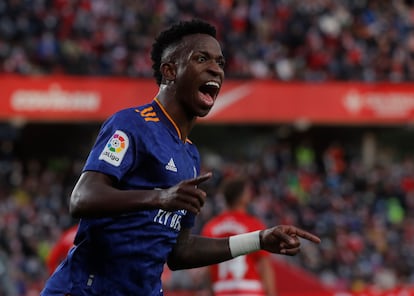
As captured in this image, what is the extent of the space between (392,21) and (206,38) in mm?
22664

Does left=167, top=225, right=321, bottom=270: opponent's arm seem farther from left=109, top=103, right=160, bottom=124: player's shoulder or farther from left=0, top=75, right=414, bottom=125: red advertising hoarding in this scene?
left=0, top=75, right=414, bottom=125: red advertising hoarding

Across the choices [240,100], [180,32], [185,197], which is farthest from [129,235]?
[240,100]

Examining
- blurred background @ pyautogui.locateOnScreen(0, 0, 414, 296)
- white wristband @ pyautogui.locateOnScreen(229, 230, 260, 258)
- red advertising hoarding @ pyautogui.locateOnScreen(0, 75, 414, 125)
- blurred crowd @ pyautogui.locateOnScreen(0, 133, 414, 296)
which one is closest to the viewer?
white wristband @ pyautogui.locateOnScreen(229, 230, 260, 258)

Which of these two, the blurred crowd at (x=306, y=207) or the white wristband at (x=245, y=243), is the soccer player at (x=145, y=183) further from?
the blurred crowd at (x=306, y=207)

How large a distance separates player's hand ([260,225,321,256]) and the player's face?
654 millimetres

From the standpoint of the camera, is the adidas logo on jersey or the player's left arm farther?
the player's left arm

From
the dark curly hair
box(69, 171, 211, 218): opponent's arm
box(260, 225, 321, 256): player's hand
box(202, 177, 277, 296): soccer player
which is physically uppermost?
the dark curly hair

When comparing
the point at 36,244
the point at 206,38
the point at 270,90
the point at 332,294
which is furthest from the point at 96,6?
the point at 206,38

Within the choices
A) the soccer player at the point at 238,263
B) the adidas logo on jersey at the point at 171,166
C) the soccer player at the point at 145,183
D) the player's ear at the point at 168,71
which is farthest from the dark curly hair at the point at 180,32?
the soccer player at the point at 238,263

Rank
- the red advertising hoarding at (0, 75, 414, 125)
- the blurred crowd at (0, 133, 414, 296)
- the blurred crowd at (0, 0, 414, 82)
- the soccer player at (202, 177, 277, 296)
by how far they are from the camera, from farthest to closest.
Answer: the red advertising hoarding at (0, 75, 414, 125), the blurred crowd at (0, 0, 414, 82), the blurred crowd at (0, 133, 414, 296), the soccer player at (202, 177, 277, 296)

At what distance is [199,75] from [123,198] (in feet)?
2.71

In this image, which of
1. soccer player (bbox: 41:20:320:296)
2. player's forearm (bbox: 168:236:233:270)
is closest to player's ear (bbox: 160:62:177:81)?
soccer player (bbox: 41:20:320:296)

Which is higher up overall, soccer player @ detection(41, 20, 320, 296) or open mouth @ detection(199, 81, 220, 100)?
open mouth @ detection(199, 81, 220, 100)

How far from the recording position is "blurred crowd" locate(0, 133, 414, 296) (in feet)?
54.7
